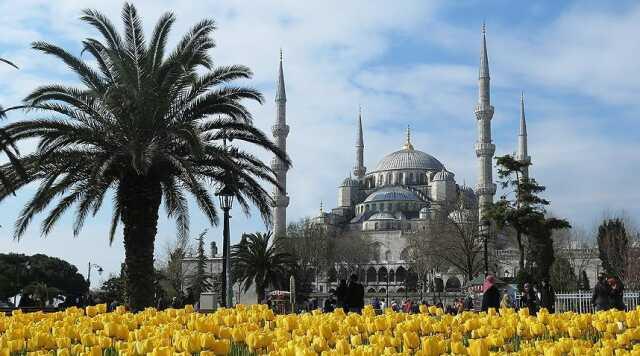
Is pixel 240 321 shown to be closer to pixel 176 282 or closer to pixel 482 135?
pixel 176 282

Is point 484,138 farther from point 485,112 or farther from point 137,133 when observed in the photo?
point 137,133

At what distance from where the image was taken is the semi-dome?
296ft

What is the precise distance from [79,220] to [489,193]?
52708mm

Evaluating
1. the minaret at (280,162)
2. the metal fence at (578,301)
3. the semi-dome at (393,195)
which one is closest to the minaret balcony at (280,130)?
the minaret at (280,162)

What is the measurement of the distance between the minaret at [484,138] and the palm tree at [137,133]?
50.2 metres

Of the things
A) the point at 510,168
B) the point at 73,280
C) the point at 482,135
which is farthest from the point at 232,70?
the point at 482,135

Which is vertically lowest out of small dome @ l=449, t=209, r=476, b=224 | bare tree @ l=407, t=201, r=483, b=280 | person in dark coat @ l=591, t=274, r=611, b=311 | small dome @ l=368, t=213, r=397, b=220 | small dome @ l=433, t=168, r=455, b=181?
person in dark coat @ l=591, t=274, r=611, b=311

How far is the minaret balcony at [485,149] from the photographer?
64562 millimetres

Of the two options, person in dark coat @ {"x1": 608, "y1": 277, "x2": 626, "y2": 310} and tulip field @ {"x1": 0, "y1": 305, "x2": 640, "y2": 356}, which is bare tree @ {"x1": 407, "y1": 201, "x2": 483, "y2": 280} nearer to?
person in dark coat @ {"x1": 608, "y1": 277, "x2": 626, "y2": 310}

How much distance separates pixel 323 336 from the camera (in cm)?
441

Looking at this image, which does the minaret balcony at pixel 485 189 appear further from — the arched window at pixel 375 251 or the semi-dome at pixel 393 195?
the semi-dome at pixel 393 195

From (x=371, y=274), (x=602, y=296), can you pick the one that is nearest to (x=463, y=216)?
(x=371, y=274)

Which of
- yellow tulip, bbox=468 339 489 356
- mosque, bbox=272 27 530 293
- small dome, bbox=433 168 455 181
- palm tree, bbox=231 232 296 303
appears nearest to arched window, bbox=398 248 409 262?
mosque, bbox=272 27 530 293

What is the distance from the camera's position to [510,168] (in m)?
33.5
